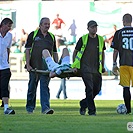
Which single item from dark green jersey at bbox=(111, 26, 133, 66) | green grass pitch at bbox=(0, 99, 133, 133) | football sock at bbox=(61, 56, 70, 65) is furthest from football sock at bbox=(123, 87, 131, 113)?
football sock at bbox=(61, 56, 70, 65)

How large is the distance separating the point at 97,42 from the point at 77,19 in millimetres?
20361

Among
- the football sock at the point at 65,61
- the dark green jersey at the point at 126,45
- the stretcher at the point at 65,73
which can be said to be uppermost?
the dark green jersey at the point at 126,45

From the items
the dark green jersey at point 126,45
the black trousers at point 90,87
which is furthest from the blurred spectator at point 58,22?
the black trousers at point 90,87

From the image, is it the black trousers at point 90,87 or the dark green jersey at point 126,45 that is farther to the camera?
the dark green jersey at point 126,45

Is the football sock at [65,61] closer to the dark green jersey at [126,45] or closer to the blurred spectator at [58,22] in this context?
the dark green jersey at [126,45]

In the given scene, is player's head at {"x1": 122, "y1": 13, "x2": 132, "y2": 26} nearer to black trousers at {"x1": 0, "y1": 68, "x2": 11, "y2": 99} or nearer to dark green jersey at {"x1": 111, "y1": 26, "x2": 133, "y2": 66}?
dark green jersey at {"x1": 111, "y1": 26, "x2": 133, "y2": 66}

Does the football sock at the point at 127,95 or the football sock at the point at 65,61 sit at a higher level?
the football sock at the point at 65,61

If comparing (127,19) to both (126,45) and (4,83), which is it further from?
(4,83)

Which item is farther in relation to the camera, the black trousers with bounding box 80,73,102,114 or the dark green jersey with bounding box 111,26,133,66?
the dark green jersey with bounding box 111,26,133,66

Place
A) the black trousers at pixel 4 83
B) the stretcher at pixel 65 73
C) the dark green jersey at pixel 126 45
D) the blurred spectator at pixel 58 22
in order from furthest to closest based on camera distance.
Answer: the blurred spectator at pixel 58 22 → the dark green jersey at pixel 126 45 → the black trousers at pixel 4 83 → the stretcher at pixel 65 73

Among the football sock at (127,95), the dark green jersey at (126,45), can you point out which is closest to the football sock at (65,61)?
the dark green jersey at (126,45)

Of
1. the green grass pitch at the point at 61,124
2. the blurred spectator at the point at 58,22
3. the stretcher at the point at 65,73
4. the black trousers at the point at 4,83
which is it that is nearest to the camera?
the green grass pitch at the point at 61,124

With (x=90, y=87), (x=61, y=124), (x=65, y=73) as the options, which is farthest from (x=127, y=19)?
(x=61, y=124)

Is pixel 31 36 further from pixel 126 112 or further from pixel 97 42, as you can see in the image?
pixel 126 112
